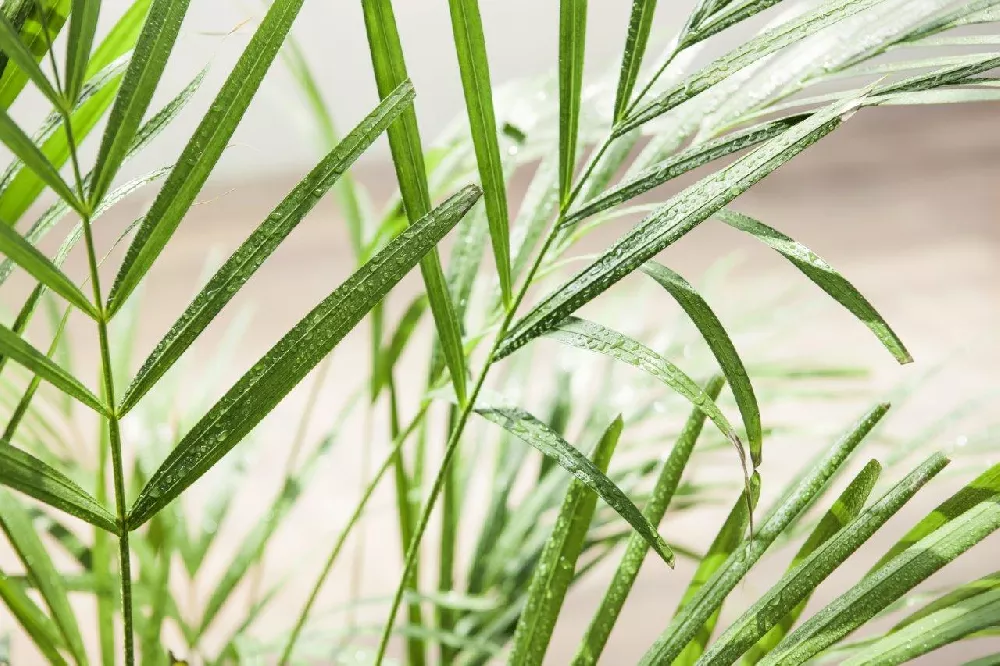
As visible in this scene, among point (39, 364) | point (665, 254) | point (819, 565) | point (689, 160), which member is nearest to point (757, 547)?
point (819, 565)

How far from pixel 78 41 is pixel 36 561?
0.22m

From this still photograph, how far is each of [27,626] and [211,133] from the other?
219 millimetres

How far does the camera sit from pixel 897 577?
0.27 m

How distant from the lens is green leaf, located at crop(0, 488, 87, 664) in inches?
14.0

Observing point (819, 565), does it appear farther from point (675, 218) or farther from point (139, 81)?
point (139, 81)

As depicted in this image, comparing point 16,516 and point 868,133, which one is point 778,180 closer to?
point 868,133

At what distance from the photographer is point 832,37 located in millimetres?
354

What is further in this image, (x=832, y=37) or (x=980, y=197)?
(x=980, y=197)

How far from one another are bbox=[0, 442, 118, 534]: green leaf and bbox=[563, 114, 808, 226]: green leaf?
19 cm

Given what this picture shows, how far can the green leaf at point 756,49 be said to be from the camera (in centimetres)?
27

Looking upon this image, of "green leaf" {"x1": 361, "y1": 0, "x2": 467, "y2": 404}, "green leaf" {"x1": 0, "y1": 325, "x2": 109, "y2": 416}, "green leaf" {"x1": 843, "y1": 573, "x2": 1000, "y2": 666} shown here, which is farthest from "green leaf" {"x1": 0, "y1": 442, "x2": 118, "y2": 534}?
"green leaf" {"x1": 843, "y1": 573, "x2": 1000, "y2": 666}

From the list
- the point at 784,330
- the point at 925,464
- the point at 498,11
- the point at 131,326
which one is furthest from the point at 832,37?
the point at 498,11

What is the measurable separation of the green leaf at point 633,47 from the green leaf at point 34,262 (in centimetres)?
18

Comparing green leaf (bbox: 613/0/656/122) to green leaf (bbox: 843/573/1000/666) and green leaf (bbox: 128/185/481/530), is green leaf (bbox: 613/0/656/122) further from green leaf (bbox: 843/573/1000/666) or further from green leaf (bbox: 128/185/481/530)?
green leaf (bbox: 843/573/1000/666)
